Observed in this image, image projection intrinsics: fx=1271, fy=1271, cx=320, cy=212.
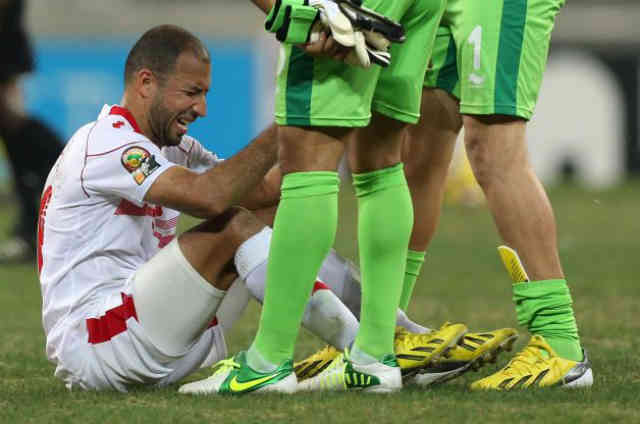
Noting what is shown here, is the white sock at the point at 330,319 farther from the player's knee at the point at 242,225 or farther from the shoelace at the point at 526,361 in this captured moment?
the shoelace at the point at 526,361

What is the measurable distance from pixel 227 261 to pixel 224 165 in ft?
0.81

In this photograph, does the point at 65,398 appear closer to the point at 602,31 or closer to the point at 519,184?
the point at 519,184

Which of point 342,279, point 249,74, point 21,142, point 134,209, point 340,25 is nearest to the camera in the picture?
point 340,25

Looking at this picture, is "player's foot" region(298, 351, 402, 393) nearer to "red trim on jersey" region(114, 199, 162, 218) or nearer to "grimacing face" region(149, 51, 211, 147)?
"red trim on jersey" region(114, 199, 162, 218)

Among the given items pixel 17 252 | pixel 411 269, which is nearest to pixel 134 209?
pixel 411 269

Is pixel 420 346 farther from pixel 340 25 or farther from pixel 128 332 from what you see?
pixel 340 25

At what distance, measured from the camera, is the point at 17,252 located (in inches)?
305

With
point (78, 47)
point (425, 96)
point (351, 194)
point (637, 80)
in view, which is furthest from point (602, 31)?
point (425, 96)

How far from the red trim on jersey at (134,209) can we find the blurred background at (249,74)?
1003 centimetres

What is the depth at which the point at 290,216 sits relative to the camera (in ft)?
10.1

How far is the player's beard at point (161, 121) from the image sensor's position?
3.44 meters

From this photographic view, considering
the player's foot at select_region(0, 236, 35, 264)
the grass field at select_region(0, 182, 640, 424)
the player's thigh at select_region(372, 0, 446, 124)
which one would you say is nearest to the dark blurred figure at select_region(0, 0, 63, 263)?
the player's foot at select_region(0, 236, 35, 264)

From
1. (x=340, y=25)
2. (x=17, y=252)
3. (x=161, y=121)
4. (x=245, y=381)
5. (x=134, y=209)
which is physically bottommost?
(x=17, y=252)

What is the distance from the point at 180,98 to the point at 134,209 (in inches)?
12.9
